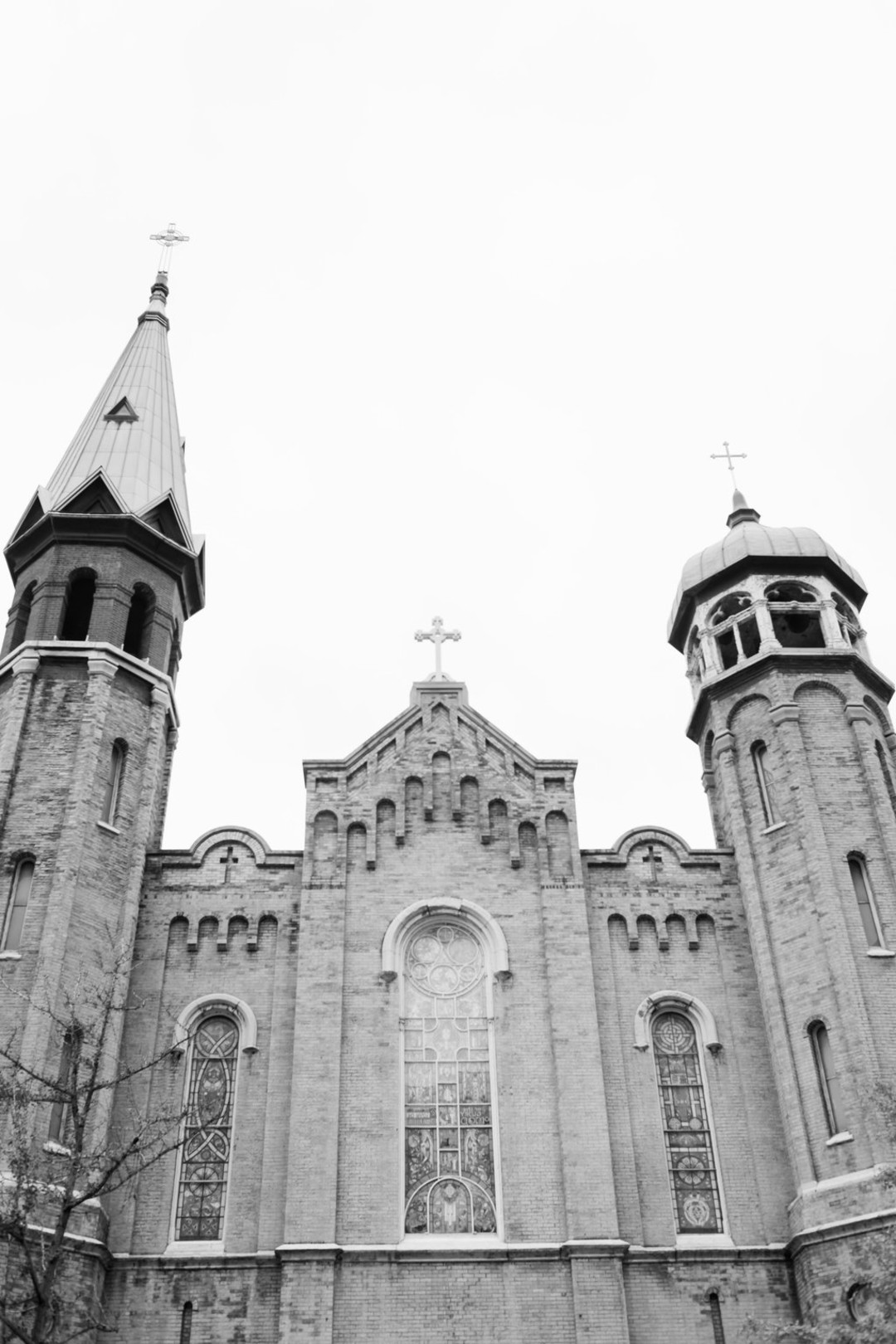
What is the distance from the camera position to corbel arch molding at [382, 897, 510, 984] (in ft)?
81.3

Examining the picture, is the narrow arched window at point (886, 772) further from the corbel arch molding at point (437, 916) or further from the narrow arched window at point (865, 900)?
the corbel arch molding at point (437, 916)

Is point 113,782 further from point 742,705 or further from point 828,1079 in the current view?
point 828,1079

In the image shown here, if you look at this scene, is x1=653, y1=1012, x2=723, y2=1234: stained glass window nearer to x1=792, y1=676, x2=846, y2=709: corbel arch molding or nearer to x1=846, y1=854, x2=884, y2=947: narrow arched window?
x1=846, y1=854, x2=884, y2=947: narrow arched window

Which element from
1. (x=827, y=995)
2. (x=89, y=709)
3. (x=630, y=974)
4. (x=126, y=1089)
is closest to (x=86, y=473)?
(x=89, y=709)

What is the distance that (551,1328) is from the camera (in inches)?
826

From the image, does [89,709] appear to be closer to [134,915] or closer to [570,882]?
[134,915]

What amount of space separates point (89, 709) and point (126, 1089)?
24.2ft

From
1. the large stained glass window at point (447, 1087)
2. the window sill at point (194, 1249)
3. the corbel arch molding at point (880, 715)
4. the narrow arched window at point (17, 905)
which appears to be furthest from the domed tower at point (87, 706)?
the corbel arch molding at point (880, 715)

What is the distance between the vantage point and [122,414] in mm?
33500

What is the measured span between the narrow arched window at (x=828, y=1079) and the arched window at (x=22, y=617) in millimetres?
17452

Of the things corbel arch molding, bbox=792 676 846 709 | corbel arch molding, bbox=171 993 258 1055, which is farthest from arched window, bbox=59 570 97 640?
corbel arch molding, bbox=792 676 846 709

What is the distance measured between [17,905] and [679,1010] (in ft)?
39.8

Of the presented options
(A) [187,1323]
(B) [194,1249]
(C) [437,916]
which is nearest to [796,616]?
(C) [437,916]

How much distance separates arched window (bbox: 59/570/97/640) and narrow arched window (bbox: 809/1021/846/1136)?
16.6m
